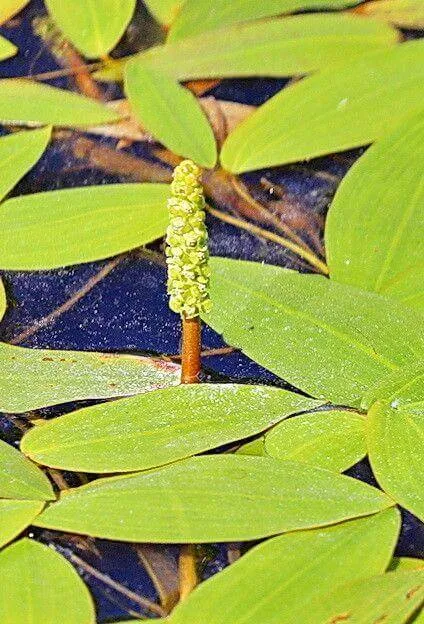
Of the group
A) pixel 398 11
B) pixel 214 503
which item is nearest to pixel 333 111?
pixel 398 11

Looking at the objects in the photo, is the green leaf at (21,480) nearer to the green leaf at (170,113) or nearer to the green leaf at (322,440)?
the green leaf at (322,440)

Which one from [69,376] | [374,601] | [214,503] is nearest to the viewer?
[374,601]

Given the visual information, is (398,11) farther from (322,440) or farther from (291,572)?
(291,572)

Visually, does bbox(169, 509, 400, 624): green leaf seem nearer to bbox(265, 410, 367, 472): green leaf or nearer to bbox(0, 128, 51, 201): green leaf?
bbox(265, 410, 367, 472): green leaf

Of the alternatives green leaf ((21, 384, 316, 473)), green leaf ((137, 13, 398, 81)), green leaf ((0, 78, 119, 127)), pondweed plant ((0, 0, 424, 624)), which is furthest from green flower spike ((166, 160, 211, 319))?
green leaf ((137, 13, 398, 81))

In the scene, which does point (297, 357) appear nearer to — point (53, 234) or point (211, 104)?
point (53, 234)

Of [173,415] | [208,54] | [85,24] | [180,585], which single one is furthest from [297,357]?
[85,24]

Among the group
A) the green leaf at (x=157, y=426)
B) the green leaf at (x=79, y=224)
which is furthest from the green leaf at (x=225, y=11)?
the green leaf at (x=157, y=426)
